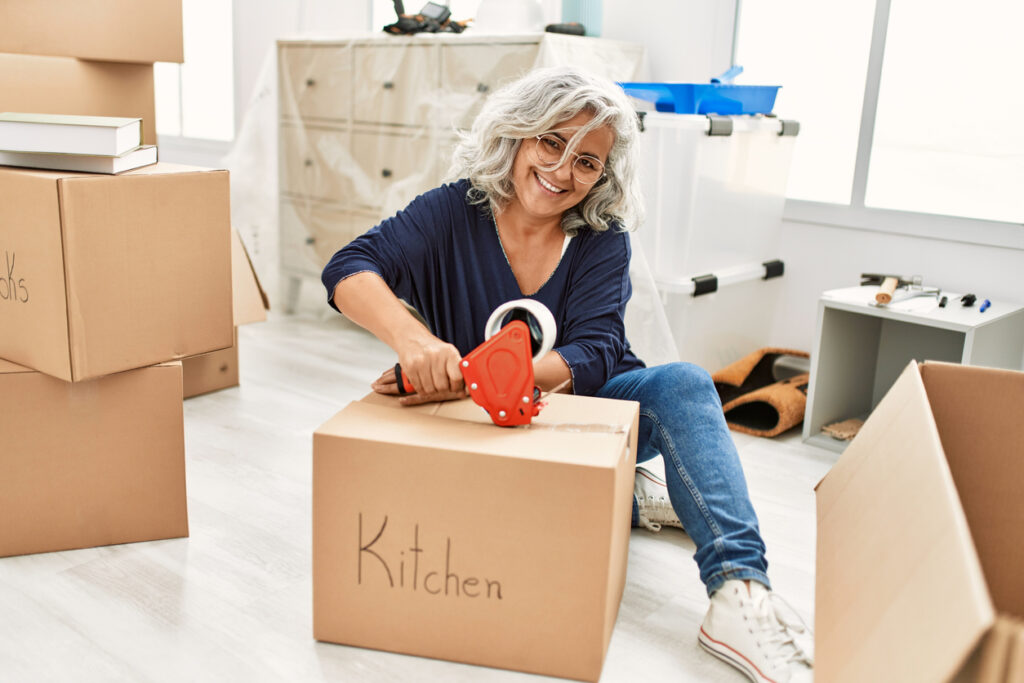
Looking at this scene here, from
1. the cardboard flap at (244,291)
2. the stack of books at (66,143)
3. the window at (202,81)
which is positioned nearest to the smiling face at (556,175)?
the stack of books at (66,143)

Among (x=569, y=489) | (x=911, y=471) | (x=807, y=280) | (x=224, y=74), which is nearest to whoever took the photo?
(x=911, y=471)

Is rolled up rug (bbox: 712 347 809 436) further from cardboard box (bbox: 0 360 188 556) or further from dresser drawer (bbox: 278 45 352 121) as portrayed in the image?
dresser drawer (bbox: 278 45 352 121)

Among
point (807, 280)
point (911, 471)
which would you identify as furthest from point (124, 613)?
point (807, 280)

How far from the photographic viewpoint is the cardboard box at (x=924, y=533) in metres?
0.43

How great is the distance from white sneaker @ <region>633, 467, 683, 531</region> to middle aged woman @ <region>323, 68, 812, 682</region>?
7.7 inches

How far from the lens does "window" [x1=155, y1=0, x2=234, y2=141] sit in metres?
3.97

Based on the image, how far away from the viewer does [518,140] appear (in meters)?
1.37

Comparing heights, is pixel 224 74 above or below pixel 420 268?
above

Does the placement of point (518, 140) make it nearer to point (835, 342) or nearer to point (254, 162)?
point (835, 342)

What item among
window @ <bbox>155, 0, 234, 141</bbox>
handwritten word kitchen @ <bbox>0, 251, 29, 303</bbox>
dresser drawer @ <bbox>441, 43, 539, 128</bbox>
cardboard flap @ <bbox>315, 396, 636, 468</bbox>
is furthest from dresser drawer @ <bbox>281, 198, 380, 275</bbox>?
cardboard flap @ <bbox>315, 396, 636, 468</bbox>

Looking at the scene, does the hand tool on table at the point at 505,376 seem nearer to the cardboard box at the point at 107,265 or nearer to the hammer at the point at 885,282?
the cardboard box at the point at 107,265

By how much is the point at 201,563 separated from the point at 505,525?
612mm

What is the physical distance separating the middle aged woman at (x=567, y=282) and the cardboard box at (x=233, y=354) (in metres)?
0.85

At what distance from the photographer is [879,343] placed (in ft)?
7.43
